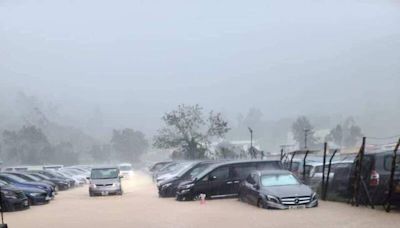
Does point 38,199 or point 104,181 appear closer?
point 38,199

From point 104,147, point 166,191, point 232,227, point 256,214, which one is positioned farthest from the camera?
point 104,147

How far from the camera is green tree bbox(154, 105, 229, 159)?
6744 centimetres

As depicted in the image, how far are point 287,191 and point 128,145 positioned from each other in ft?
386

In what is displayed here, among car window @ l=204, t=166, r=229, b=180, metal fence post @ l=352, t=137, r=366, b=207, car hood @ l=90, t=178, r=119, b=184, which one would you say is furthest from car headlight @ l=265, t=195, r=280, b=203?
car hood @ l=90, t=178, r=119, b=184

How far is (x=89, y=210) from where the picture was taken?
21.6 meters

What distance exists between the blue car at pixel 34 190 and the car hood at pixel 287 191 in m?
11.4

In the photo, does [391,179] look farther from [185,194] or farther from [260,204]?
[185,194]

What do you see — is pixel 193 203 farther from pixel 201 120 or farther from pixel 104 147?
pixel 104 147

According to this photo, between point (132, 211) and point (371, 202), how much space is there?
25.1 ft

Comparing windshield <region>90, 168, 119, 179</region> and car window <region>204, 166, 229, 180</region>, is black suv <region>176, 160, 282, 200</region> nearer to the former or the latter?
car window <region>204, 166, 229, 180</region>

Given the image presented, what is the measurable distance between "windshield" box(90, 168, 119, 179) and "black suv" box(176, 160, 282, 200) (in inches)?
366

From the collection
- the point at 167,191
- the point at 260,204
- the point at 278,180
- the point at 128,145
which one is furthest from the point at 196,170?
the point at 128,145

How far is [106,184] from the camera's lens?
31766 mm

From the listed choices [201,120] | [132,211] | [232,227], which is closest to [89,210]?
[132,211]
